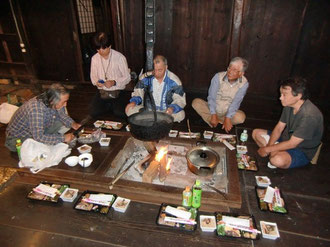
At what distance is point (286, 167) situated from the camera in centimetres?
323

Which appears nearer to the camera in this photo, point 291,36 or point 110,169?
point 110,169

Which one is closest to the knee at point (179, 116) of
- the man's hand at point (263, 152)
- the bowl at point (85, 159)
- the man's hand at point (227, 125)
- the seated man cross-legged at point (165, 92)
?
the seated man cross-legged at point (165, 92)

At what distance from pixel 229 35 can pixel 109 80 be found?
2993 mm

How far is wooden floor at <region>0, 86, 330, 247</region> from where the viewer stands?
7.45ft

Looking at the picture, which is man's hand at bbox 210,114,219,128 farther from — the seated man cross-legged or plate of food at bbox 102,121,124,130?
plate of food at bbox 102,121,124,130

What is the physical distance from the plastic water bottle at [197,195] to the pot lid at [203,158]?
0.33 metres

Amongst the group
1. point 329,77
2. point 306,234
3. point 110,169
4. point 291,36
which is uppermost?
point 291,36

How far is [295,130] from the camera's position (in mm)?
3021

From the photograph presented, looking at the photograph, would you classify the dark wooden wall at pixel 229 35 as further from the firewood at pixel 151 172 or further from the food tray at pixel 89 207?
the food tray at pixel 89 207

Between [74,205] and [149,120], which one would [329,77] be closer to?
[149,120]

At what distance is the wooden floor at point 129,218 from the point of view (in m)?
2.27

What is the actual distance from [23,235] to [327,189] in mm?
3699

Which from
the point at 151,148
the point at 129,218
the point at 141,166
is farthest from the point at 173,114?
the point at 129,218

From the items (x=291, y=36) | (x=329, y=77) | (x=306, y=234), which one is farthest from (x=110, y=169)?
(x=329, y=77)
